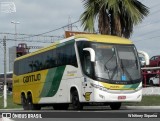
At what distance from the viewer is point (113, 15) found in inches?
1099

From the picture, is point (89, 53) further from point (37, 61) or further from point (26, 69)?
point (26, 69)

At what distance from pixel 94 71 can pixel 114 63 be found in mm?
1093

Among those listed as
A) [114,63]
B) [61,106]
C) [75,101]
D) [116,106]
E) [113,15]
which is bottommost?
[61,106]

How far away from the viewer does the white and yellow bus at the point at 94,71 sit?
21109 millimetres

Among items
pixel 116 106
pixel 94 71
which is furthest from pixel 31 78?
pixel 94 71

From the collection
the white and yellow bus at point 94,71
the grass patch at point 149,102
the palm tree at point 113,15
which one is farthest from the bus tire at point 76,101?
the palm tree at point 113,15

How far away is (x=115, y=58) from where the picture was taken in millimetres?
21688

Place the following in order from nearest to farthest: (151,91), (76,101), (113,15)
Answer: (76,101) < (113,15) < (151,91)

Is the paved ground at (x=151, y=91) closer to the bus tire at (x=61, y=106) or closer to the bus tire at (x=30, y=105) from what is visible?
the bus tire at (x=61, y=106)

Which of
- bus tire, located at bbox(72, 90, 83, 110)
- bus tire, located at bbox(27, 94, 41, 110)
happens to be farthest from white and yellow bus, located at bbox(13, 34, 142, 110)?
bus tire, located at bbox(27, 94, 41, 110)

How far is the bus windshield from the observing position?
69.6 ft

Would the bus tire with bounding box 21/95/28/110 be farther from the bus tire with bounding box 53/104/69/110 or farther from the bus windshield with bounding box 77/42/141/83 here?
the bus windshield with bounding box 77/42/141/83

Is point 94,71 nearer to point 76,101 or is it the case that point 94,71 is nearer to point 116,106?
point 76,101

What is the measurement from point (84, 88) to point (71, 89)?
5.22ft
